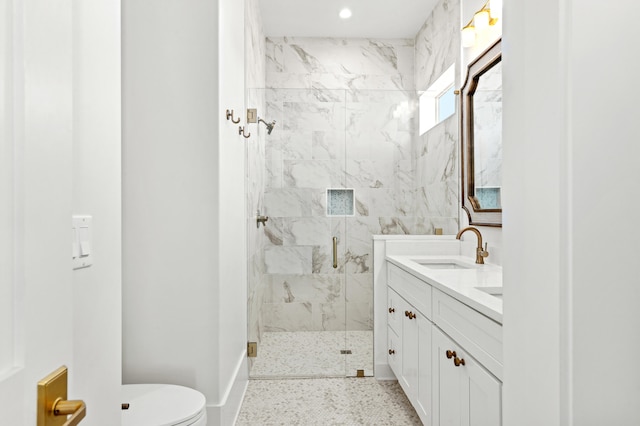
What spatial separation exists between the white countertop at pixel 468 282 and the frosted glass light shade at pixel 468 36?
1.34 m

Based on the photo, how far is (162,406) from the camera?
1477 mm

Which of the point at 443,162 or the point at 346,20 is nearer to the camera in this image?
the point at 443,162

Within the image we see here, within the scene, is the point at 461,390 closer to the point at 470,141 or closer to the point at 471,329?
the point at 471,329

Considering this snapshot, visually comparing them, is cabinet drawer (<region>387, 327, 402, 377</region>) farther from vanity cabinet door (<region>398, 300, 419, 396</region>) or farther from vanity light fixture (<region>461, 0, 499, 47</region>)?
vanity light fixture (<region>461, 0, 499, 47</region>)

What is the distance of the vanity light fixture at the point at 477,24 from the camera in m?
2.25

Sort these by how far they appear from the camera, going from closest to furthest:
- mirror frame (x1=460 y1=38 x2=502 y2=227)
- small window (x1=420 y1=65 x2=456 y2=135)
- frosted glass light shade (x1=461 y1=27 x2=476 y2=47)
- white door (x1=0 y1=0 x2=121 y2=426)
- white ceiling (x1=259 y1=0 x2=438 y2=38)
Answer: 1. white door (x1=0 y1=0 x2=121 y2=426)
2. mirror frame (x1=460 y1=38 x2=502 y2=227)
3. frosted glass light shade (x1=461 y1=27 x2=476 y2=47)
4. small window (x1=420 y1=65 x2=456 y2=135)
5. white ceiling (x1=259 y1=0 x2=438 y2=38)

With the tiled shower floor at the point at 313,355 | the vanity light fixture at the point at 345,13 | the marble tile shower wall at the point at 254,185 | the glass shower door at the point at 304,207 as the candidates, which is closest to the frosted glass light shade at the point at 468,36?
the glass shower door at the point at 304,207

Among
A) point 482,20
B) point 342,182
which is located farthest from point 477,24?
point 342,182

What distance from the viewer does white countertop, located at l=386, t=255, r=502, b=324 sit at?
122cm

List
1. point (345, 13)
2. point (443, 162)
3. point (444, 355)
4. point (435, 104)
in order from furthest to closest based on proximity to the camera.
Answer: point (345, 13) < point (435, 104) < point (443, 162) < point (444, 355)

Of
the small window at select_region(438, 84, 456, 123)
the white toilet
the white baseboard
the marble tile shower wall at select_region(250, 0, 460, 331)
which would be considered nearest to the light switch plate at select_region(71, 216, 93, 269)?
the white toilet

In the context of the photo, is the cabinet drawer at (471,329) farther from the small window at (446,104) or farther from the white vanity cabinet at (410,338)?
the small window at (446,104)

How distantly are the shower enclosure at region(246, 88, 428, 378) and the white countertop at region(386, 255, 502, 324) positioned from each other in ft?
1.72

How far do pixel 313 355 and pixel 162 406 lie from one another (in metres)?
1.53
